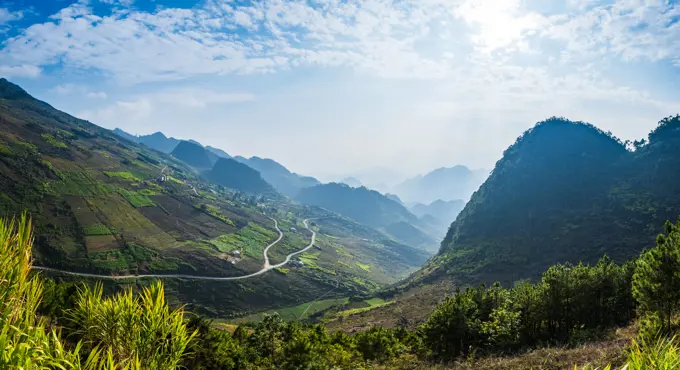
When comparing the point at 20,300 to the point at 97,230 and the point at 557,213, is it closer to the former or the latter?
the point at 97,230

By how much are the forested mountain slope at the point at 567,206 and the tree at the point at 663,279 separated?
10430cm

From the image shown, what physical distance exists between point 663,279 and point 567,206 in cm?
15459

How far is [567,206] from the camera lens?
155 m

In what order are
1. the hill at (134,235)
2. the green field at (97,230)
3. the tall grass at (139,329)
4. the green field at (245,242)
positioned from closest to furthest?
the tall grass at (139,329) → the hill at (134,235) → the green field at (97,230) → the green field at (245,242)

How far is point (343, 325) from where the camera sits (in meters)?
99.8

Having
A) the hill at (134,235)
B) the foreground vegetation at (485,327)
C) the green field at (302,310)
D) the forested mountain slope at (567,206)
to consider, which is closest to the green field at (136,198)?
the hill at (134,235)

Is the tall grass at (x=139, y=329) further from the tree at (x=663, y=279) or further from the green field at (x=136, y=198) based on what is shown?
the green field at (x=136, y=198)

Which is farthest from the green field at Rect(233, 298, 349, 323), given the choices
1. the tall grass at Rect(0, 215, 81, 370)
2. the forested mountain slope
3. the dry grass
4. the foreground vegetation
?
the tall grass at Rect(0, 215, 81, 370)

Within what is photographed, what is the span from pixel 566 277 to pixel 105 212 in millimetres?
158620

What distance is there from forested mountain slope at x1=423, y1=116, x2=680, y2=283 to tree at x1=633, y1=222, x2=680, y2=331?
342ft

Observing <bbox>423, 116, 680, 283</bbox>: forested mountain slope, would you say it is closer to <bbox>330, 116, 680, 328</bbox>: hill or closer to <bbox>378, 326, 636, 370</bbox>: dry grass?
<bbox>330, 116, 680, 328</bbox>: hill

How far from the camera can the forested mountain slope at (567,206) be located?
4931 inches

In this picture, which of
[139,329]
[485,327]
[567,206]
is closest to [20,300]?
[139,329]

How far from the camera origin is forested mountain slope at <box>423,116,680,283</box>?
125250mm
